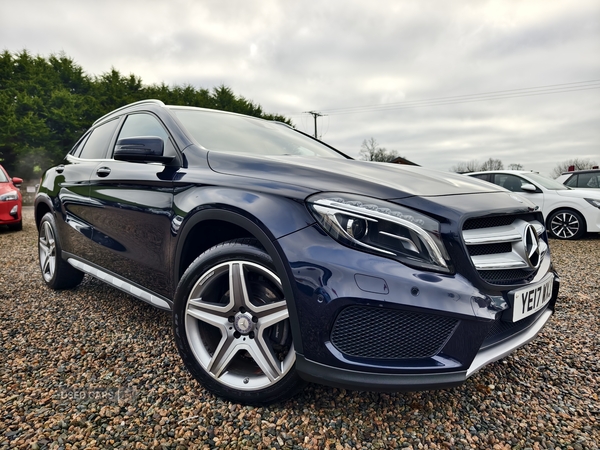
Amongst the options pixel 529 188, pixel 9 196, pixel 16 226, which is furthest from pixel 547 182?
pixel 16 226

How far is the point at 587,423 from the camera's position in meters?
1.81

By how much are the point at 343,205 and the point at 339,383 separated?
0.69 m

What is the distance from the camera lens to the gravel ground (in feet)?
5.48

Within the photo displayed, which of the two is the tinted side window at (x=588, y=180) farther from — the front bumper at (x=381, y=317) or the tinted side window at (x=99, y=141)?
the tinted side window at (x=99, y=141)

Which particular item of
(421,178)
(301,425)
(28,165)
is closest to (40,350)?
(301,425)

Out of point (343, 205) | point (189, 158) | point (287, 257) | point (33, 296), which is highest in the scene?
point (189, 158)

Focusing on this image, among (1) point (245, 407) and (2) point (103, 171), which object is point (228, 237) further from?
(2) point (103, 171)

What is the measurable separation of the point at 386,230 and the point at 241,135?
1526mm

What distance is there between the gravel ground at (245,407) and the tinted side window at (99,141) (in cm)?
141

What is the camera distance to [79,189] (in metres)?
3.23

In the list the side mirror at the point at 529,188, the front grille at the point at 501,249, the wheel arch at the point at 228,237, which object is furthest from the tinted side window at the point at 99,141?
the side mirror at the point at 529,188

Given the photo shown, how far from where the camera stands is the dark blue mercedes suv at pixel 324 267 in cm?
151

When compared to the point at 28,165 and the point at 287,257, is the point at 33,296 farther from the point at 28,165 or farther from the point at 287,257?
the point at 28,165

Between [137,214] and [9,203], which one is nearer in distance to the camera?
[137,214]
